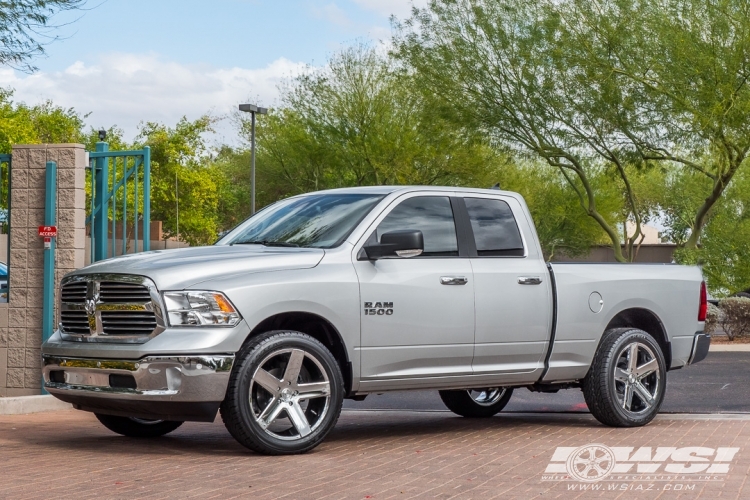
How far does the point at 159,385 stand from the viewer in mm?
7941

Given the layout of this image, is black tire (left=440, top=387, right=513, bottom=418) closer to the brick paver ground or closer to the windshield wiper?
the brick paver ground

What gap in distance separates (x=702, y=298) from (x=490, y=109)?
21.3 meters

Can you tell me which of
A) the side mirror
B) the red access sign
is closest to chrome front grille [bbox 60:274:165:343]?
the side mirror

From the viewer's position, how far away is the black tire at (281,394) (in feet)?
26.5

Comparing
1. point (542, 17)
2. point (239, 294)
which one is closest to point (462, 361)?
point (239, 294)

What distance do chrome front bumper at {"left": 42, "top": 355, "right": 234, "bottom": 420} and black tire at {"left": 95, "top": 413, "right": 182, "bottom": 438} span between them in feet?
4.06

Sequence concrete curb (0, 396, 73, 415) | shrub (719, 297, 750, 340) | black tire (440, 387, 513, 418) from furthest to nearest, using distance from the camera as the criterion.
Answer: shrub (719, 297, 750, 340)
concrete curb (0, 396, 73, 415)
black tire (440, 387, 513, 418)

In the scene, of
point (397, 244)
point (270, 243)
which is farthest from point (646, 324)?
point (270, 243)

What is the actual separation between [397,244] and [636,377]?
314 centimetres

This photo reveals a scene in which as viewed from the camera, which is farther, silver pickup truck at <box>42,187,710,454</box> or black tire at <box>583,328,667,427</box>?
black tire at <box>583,328,667,427</box>

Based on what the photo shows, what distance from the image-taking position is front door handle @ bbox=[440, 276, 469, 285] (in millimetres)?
9234

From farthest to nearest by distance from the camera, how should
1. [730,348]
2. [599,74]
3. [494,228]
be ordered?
[599,74] → [730,348] → [494,228]

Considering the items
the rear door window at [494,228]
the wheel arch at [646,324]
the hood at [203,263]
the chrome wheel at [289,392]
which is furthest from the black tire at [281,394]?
the wheel arch at [646,324]

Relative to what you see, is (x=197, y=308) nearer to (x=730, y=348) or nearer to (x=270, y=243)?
(x=270, y=243)
